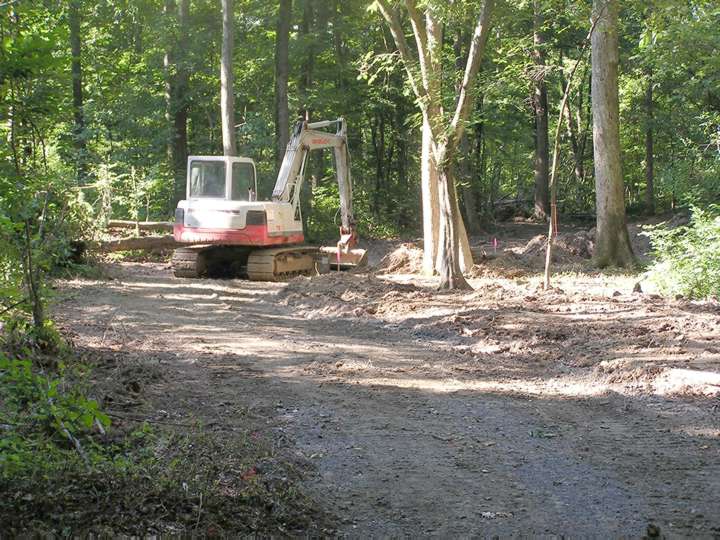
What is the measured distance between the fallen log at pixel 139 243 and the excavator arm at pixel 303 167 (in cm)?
520

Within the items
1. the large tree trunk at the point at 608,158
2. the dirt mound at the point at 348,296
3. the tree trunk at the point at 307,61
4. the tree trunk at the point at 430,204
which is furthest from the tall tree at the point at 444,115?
the tree trunk at the point at 307,61

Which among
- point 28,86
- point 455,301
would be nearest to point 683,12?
point 455,301

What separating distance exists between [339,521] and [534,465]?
1713 mm

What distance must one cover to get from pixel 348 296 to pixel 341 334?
3.27 meters

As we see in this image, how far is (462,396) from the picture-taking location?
7.57 meters

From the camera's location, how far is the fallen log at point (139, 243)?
22.6 metres

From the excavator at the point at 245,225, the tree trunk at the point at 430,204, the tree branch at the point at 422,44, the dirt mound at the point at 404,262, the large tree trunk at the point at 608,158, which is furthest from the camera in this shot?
the dirt mound at the point at 404,262

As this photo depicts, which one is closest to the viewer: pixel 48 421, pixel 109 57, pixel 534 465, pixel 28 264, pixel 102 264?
pixel 48 421

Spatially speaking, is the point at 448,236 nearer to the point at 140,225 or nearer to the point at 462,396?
the point at 462,396

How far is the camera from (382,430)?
249 inches

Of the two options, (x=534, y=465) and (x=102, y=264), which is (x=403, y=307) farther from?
(x=102, y=264)

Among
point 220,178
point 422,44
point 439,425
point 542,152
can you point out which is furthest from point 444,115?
point 542,152

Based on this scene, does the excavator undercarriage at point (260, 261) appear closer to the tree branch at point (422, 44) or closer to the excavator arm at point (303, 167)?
the excavator arm at point (303, 167)

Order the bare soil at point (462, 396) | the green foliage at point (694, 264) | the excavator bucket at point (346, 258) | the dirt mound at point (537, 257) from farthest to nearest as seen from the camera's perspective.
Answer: the excavator bucket at point (346, 258) < the dirt mound at point (537, 257) < the green foliage at point (694, 264) < the bare soil at point (462, 396)
